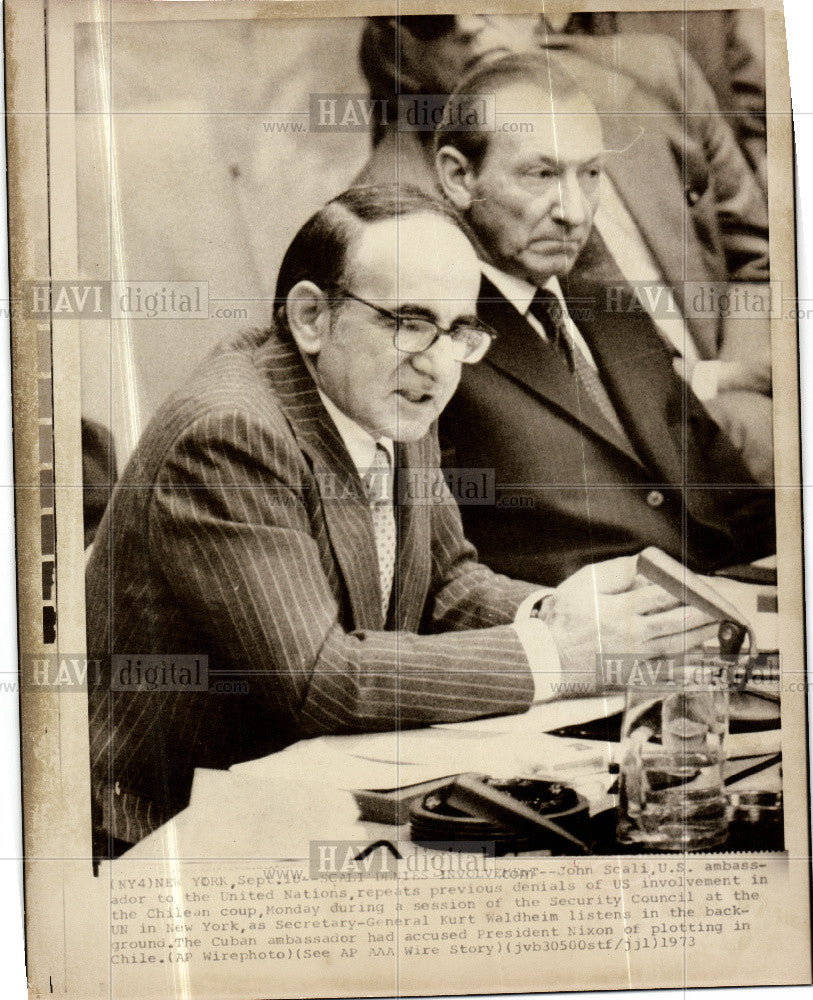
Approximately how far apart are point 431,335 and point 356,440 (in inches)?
8.9

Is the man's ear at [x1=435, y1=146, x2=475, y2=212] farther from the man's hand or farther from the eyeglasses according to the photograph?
the man's hand

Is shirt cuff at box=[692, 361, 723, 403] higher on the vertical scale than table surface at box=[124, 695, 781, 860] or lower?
higher

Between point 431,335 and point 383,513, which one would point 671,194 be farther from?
point 383,513

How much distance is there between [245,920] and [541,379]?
108 centimetres

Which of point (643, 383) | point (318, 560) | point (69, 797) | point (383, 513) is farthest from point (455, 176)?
point (69, 797)

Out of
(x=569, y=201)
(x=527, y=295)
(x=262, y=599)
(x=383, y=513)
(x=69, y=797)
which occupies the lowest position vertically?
(x=69, y=797)

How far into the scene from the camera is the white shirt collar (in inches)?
54.6

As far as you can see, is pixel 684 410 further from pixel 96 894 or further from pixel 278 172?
pixel 96 894

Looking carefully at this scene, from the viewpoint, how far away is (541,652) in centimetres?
139

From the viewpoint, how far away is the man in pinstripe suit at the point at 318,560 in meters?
1.36

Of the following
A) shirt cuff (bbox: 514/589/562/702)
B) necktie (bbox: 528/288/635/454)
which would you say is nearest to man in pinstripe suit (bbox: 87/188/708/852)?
shirt cuff (bbox: 514/589/562/702)

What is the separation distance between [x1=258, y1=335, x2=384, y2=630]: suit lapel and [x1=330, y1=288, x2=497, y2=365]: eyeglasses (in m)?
0.17

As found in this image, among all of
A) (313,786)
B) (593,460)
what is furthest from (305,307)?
(313,786)

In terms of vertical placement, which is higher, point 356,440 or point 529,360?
point 529,360
